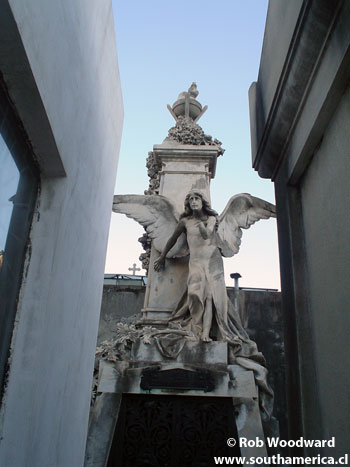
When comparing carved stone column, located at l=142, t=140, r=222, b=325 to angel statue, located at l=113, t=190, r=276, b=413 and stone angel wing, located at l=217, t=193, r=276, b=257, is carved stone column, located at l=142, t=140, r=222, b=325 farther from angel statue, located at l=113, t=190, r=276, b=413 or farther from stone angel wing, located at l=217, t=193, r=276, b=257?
stone angel wing, located at l=217, t=193, r=276, b=257

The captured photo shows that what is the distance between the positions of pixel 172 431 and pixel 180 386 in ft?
1.62

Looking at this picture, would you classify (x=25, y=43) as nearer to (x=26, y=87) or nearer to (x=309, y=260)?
(x=26, y=87)

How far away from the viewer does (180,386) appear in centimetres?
507

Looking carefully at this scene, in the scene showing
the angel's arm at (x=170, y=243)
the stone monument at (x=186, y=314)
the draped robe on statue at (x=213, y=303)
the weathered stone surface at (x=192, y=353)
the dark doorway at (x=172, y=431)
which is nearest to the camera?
the dark doorway at (x=172, y=431)

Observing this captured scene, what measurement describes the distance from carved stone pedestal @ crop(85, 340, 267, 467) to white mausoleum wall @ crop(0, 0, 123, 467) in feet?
7.24

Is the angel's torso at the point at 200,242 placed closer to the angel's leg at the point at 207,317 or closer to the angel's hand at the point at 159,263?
the angel's hand at the point at 159,263

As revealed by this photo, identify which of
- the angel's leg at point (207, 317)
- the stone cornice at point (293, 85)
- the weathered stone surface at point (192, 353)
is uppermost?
the stone cornice at point (293, 85)

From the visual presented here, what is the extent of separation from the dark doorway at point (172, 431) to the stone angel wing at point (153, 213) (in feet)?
9.18

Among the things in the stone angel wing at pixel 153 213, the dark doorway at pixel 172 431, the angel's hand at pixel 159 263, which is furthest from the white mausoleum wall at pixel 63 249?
the stone angel wing at pixel 153 213

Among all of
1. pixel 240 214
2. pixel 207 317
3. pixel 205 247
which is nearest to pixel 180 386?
pixel 207 317

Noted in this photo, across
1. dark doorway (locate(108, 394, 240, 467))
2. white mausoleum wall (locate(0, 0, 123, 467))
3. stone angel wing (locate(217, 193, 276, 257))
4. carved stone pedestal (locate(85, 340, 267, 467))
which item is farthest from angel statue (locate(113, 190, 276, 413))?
white mausoleum wall (locate(0, 0, 123, 467))

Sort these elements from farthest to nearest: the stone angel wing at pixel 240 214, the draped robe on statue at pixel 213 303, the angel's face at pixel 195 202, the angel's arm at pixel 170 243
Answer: the stone angel wing at pixel 240 214 < the angel's arm at pixel 170 243 < the angel's face at pixel 195 202 < the draped robe on statue at pixel 213 303

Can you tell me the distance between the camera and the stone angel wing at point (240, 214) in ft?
24.5

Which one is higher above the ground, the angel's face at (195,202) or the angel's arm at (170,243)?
the angel's face at (195,202)
